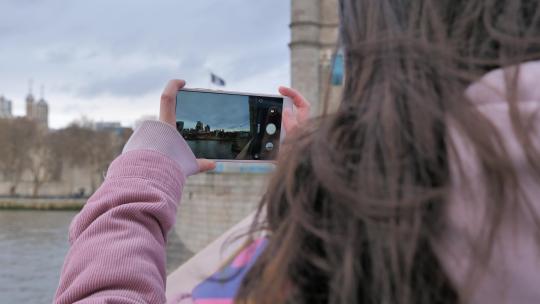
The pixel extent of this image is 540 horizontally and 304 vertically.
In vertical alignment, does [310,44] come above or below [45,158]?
above

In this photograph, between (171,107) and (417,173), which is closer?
(417,173)

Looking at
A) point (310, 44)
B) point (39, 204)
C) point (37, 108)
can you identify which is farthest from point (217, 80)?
point (37, 108)

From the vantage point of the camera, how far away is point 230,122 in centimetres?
82

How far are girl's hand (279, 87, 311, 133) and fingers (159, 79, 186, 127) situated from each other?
13 cm

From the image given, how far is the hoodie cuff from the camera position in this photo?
67 cm

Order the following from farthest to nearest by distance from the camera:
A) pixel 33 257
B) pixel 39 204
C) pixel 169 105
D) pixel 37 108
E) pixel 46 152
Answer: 1. pixel 37 108
2. pixel 46 152
3. pixel 39 204
4. pixel 33 257
5. pixel 169 105

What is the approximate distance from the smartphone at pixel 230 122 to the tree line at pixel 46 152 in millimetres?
26874

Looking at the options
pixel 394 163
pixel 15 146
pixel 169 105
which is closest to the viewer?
pixel 394 163

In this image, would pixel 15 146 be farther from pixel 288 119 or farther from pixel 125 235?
pixel 125 235

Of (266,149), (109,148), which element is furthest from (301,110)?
(109,148)

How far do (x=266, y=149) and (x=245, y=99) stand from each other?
0.06 m

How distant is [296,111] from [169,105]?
0.52 feet

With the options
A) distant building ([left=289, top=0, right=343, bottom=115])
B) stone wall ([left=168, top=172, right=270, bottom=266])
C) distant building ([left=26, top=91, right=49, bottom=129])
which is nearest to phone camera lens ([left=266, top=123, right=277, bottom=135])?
stone wall ([left=168, top=172, right=270, bottom=266])

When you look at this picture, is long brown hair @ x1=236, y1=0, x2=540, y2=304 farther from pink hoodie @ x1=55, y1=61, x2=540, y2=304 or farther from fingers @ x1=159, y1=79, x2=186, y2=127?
fingers @ x1=159, y1=79, x2=186, y2=127
